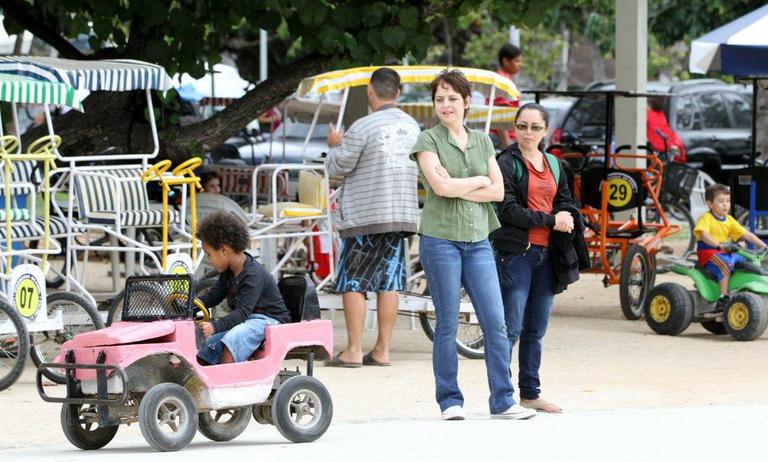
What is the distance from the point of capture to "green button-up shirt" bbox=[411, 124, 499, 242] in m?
8.23

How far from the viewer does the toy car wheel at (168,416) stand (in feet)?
23.6

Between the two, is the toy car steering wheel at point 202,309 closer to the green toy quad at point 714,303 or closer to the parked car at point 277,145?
the green toy quad at point 714,303

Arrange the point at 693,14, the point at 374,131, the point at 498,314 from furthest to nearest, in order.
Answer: the point at 693,14 < the point at 374,131 < the point at 498,314

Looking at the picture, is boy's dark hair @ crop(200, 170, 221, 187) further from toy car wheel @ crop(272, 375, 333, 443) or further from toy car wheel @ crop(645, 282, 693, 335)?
toy car wheel @ crop(272, 375, 333, 443)

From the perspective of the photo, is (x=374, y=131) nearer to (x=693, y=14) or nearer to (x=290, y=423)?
(x=290, y=423)

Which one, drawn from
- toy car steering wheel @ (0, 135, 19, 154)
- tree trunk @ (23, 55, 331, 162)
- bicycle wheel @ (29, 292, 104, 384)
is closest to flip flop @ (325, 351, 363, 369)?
bicycle wheel @ (29, 292, 104, 384)

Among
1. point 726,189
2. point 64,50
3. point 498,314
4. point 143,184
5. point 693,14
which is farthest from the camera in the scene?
point 693,14

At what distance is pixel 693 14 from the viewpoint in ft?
103

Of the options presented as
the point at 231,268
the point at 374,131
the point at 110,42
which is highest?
the point at 110,42

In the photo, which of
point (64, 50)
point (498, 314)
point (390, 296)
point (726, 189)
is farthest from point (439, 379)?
point (64, 50)

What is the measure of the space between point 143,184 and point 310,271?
177 centimetres

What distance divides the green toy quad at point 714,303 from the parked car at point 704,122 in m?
13.5

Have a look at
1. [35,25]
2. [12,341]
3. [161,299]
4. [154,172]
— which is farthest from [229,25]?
[161,299]

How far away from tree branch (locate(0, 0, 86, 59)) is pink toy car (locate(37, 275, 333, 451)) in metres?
7.18
